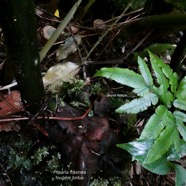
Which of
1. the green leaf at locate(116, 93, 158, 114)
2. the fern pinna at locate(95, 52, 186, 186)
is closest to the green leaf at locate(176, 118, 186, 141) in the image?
the fern pinna at locate(95, 52, 186, 186)

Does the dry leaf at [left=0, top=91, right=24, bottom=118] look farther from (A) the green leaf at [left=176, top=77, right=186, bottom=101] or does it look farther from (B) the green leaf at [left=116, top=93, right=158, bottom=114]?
(A) the green leaf at [left=176, top=77, right=186, bottom=101]

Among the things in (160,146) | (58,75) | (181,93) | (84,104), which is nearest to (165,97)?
(181,93)

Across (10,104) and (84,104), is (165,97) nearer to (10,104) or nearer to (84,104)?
(84,104)

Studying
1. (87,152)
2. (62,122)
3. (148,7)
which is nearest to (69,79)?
(62,122)

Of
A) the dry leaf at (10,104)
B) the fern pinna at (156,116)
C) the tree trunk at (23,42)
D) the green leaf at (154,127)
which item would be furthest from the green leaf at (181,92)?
the dry leaf at (10,104)

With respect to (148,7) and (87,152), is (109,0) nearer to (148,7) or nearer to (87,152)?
(148,7)

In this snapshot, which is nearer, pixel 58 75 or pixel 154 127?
pixel 154 127
